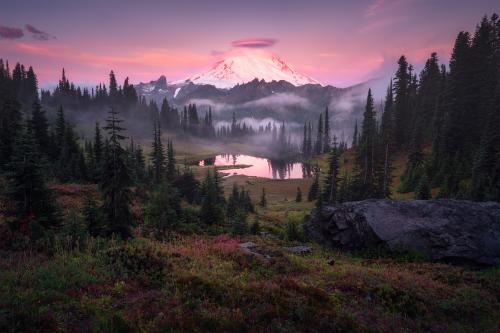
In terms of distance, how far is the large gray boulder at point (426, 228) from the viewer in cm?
1614

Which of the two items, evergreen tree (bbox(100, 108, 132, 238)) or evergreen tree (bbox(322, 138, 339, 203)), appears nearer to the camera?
evergreen tree (bbox(100, 108, 132, 238))

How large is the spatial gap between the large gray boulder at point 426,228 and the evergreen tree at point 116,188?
1378cm

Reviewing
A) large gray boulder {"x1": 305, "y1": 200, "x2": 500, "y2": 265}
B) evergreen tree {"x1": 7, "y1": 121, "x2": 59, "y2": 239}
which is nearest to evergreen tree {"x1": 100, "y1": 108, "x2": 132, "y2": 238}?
evergreen tree {"x1": 7, "y1": 121, "x2": 59, "y2": 239}

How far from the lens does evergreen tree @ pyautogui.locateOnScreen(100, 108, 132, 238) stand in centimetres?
1602

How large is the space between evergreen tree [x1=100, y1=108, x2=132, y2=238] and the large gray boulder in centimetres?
1378

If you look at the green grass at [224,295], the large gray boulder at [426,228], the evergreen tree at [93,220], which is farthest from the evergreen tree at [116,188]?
the large gray boulder at [426,228]

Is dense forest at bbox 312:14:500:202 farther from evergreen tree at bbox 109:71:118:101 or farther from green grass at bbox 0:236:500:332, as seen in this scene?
evergreen tree at bbox 109:71:118:101

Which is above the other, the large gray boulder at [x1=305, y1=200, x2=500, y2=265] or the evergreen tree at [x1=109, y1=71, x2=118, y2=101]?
the evergreen tree at [x1=109, y1=71, x2=118, y2=101]

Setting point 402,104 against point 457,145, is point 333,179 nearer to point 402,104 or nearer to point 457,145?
point 457,145

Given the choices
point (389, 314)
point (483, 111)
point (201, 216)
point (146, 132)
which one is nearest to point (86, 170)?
point (201, 216)

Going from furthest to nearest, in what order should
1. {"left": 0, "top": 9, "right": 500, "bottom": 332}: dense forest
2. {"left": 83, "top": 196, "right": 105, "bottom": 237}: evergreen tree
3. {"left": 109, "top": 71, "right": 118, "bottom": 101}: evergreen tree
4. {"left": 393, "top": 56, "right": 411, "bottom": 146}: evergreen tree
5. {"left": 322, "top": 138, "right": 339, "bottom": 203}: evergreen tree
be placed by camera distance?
{"left": 109, "top": 71, "right": 118, "bottom": 101}: evergreen tree
{"left": 393, "top": 56, "right": 411, "bottom": 146}: evergreen tree
{"left": 322, "top": 138, "right": 339, "bottom": 203}: evergreen tree
{"left": 83, "top": 196, "right": 105, "bottom": 237}: evergreen tree
{"left": 0, "top": 9, "right": 500, "bottom": 332}: dense forest

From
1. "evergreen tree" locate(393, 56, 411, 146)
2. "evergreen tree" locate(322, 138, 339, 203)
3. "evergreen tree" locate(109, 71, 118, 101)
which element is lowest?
"evergreen tree" locate(322, 138, 339, 203)

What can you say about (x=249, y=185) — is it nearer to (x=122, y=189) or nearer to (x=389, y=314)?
(x=122, y=189)

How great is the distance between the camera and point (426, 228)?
1706 cm
